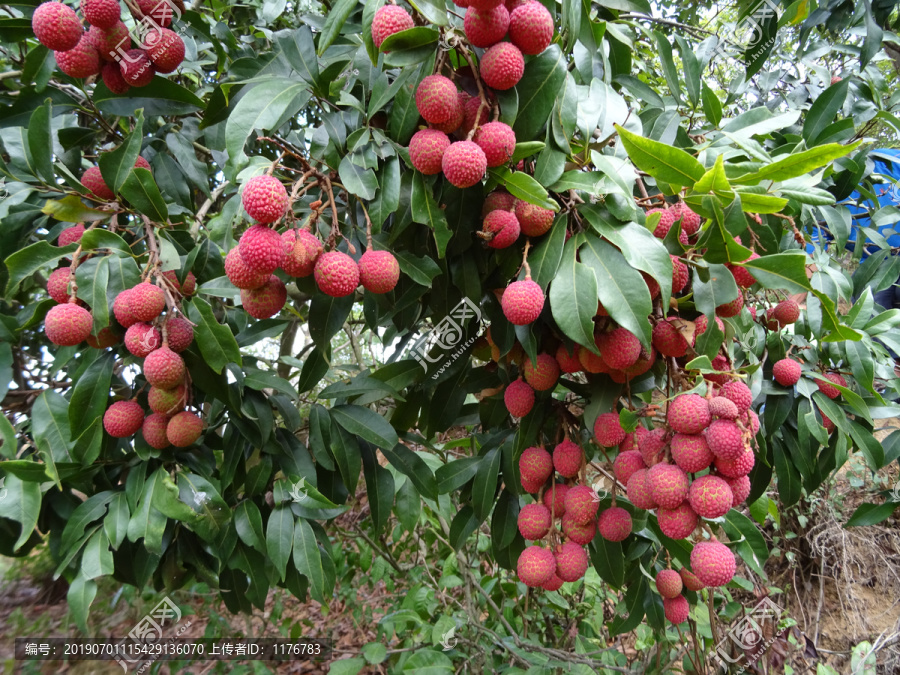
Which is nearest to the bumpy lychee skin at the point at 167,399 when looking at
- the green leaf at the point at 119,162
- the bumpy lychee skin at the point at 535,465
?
the green leaf at the point at 119,162

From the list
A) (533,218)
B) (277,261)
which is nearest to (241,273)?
(277,261)

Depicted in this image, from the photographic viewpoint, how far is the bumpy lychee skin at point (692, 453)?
73cm

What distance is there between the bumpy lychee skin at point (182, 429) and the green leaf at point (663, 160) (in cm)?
86

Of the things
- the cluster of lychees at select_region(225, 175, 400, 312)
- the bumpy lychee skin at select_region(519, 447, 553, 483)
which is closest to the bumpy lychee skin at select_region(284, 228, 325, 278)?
the cluster of lychees at select_region(225, 175, 400, 312)

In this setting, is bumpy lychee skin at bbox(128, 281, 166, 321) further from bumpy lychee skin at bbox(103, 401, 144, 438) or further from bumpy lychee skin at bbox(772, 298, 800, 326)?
bumpy lychee skin at bbox(772, 298, 800, 326)

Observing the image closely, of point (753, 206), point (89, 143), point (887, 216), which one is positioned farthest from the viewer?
point (887, 216)

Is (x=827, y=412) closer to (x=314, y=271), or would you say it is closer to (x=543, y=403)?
(x=543, y=403)

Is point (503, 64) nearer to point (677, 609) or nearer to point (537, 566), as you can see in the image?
point (537, 566)

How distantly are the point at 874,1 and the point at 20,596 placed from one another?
491 centimetres

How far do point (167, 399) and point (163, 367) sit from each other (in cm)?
13

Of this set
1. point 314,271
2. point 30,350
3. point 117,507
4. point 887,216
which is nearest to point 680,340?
point 314,271

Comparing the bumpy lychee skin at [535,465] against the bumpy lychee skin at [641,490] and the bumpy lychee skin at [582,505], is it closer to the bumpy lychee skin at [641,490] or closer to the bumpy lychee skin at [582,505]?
the bumpy lychee skin at [582,505]

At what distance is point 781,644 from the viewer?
202cm

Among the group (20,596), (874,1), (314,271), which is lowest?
(20,596)
